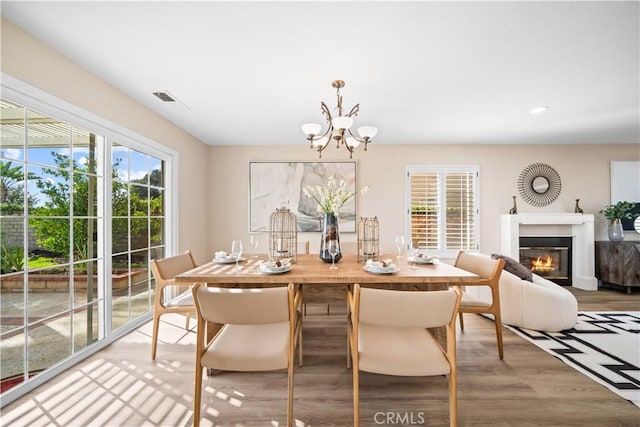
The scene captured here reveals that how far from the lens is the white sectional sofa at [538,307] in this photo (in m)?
2.65

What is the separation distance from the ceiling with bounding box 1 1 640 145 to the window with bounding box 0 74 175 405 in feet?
1.76

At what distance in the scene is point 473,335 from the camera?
263 centimetres

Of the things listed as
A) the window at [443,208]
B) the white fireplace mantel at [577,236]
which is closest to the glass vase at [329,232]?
the window at [443,208]

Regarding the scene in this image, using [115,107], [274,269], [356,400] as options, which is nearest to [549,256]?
[356,400]

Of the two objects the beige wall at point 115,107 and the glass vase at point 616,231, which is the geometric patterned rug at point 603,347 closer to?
the glass vase at point 616,231

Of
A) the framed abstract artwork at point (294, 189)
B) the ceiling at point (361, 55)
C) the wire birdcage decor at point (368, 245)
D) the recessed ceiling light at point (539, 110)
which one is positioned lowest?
the wire birdcage decor at point (368, 245)

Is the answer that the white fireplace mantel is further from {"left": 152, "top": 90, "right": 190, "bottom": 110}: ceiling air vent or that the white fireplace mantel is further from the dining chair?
{"left": 152, "top": 90, "right": 190, "bottom": 110}: ceiling air vent

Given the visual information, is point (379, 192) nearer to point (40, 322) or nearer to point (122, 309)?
point (122, 309)

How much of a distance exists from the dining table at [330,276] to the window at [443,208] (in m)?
2.42

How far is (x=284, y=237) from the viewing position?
245 centimetres

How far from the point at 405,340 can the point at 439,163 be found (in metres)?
3.70

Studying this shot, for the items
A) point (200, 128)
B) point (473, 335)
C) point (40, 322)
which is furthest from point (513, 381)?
point (200, 128)

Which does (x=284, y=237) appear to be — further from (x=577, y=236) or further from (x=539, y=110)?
(x=577, y=236)

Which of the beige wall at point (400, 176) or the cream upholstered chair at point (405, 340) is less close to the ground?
the beige wall at point (400, 176)
